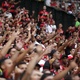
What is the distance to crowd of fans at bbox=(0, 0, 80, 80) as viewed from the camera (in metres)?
5.61

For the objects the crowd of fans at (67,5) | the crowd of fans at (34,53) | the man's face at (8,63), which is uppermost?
the man's face at (8,63)

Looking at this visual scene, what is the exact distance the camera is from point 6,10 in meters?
16.5

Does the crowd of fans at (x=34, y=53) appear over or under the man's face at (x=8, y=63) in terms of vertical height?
under

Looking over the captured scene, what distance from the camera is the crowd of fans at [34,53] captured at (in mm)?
5605

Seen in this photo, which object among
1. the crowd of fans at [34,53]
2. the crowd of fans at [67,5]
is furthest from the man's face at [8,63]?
the crowd of fans at [67,5]

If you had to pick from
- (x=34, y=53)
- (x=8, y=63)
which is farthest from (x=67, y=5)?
(x=8, y=63)

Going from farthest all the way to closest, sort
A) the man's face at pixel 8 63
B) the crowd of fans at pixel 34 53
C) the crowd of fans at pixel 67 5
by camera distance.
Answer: the crowd of fans at pixel 67 5, the man's face at pixel 8 63, the crowd of fans at pixel 34 53

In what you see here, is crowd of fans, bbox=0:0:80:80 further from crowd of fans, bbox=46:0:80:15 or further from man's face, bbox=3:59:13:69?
crowd of fans, bbox=46:0:80:15

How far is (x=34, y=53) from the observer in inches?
295

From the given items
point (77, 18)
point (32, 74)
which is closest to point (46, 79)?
point (32, 74)

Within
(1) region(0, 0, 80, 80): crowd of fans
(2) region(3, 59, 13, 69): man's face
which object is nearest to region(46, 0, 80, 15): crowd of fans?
(1) region(0, 0, 80, 80): crowd of fans

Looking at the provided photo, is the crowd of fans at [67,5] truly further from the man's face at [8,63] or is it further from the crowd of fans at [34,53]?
the man's face at [8,63]

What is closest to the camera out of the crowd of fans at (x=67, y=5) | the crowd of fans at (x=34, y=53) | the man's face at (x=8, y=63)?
the crowd of fans at (x=34, y=53)

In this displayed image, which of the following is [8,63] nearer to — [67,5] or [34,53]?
[34,53]
